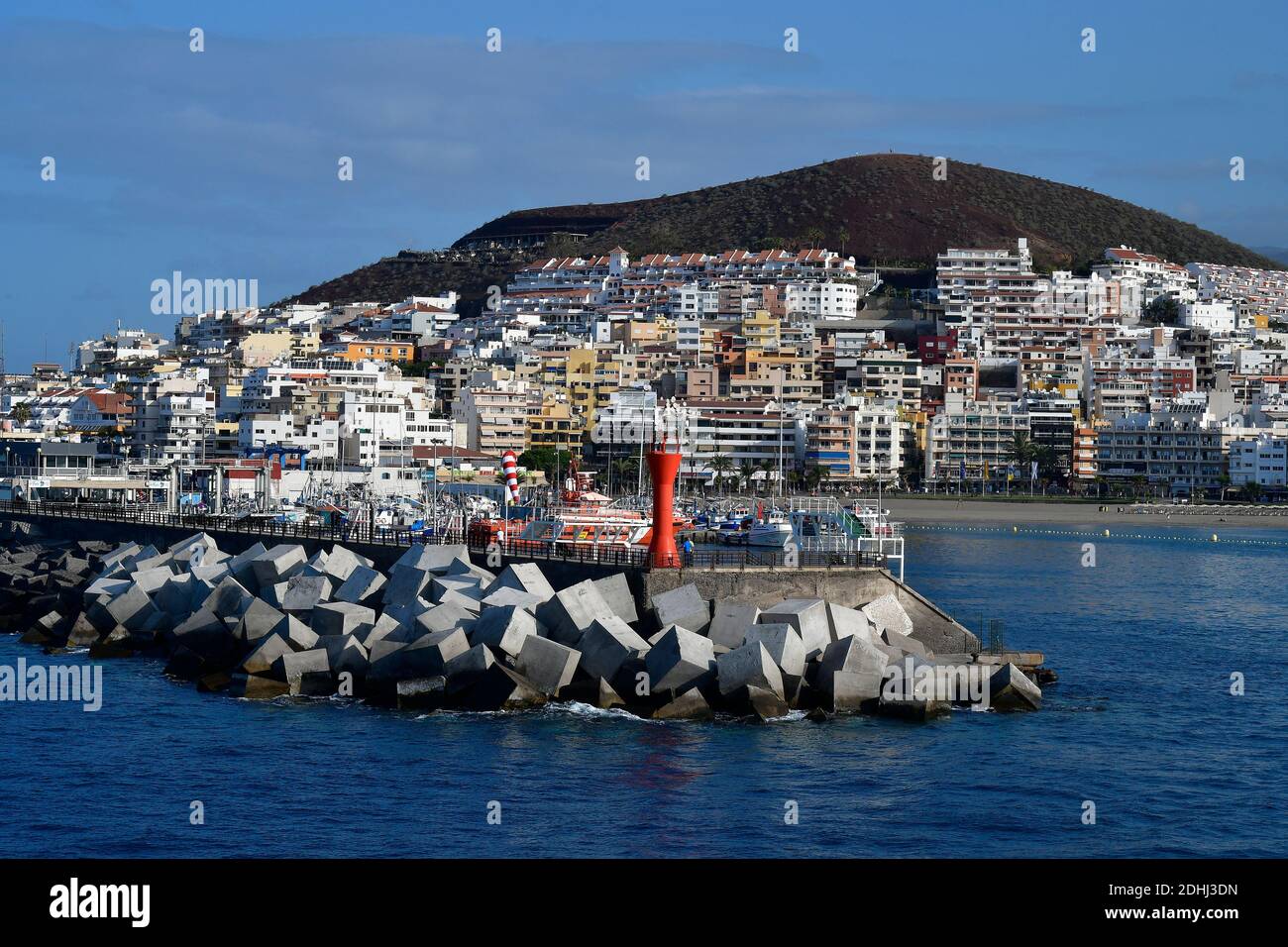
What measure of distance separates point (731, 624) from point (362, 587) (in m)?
8.27

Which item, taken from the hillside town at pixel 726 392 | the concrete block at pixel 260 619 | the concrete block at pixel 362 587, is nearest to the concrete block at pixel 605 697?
the concrete block at pixel 260 619

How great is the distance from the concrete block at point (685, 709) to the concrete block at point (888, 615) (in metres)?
4.47

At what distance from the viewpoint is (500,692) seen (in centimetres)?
2398

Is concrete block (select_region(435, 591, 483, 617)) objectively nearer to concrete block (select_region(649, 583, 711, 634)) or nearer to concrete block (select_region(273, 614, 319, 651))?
concrete block (select_region(273, 614, 319, 651))

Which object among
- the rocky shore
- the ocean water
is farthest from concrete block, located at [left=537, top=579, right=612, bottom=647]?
the ocean water

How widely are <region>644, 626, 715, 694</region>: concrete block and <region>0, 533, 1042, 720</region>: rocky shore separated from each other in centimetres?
2

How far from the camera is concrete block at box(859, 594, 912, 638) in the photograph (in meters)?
27.0

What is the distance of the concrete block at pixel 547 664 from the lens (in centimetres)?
2438

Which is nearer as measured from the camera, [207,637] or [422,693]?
[422,693]

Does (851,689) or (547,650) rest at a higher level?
(547,650)

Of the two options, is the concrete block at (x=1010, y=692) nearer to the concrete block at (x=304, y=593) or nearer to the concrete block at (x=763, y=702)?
the concrete block at (x=763, y=702)

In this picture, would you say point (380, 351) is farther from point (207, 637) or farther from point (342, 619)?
point (342, 619)

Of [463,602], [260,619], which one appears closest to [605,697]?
[463,602]

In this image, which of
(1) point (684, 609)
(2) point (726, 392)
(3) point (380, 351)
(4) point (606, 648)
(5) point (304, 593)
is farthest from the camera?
(3) point (380, 351)
